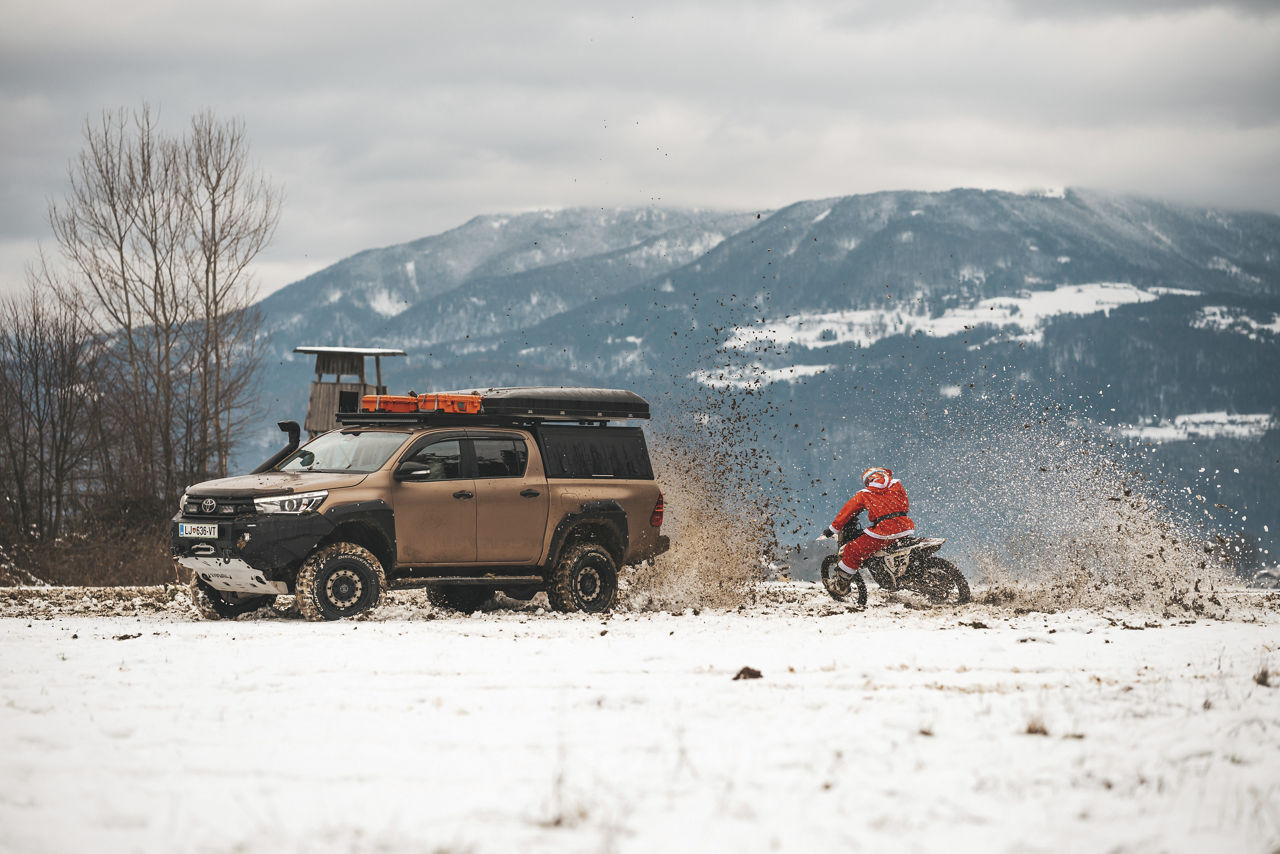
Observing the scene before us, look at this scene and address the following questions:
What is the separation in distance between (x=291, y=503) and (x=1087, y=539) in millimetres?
11202

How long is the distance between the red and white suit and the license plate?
7225mm

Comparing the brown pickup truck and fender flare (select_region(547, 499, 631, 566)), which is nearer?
the brown pickup truck

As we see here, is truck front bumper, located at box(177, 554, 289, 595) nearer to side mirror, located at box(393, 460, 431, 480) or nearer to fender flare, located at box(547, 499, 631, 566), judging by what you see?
side mirror, located at box(393, 460, 431, 480)

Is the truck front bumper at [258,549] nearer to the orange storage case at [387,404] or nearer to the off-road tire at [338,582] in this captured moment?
the off-road tire at [338,582]

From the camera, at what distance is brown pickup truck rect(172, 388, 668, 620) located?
12.0 meters

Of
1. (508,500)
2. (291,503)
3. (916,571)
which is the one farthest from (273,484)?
(916,571)

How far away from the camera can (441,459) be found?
520 inches

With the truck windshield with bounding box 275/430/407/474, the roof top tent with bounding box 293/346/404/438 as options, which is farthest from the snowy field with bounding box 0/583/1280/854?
the roof top tent with bounding box 293/346/404/438

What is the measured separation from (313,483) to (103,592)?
764 cm

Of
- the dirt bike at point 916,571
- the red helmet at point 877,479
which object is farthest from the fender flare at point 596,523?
the red helmet at point 877,479

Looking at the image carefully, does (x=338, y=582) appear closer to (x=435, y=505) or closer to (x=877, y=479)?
(x=435, y=505)

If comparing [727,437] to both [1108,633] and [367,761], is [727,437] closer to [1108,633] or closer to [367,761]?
[1108,633]

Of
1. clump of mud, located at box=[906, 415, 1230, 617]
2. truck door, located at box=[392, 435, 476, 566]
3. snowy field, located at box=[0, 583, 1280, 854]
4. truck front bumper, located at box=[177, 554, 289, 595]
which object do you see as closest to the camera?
snowy field, located at box=[0, 583, 1280, 854]

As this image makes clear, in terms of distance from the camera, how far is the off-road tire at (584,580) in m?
13.8
